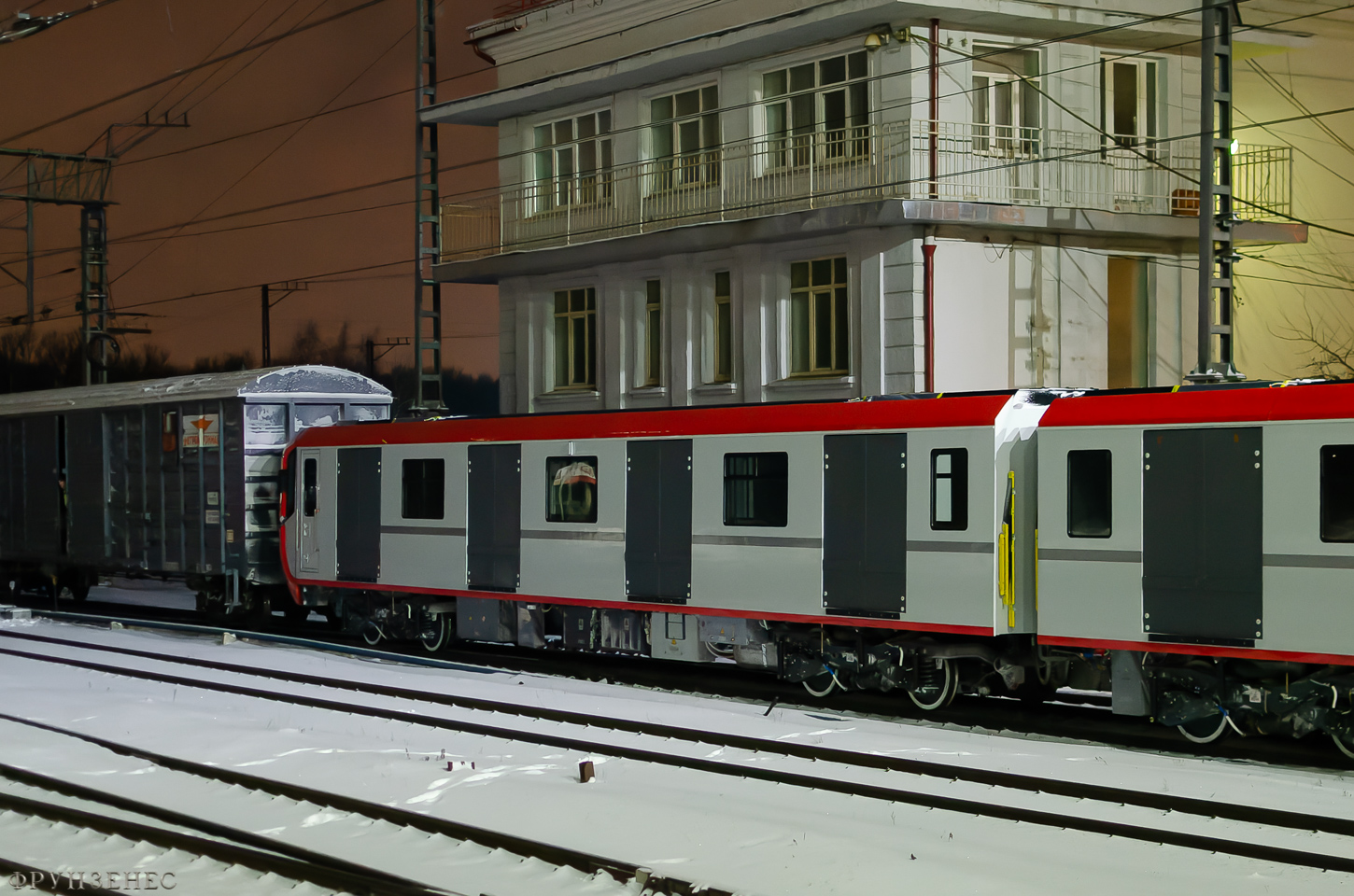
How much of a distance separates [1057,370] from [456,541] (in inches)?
462

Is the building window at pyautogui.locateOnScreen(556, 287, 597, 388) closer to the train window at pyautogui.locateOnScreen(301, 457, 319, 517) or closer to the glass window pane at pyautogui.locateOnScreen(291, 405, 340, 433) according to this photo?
the glass window pane at pyautogui.locateOnScreen(291, 405, 340, 433)

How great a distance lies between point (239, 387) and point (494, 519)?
662 centimetres

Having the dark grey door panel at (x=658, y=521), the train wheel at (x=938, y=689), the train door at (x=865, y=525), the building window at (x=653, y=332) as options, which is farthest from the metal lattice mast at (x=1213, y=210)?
the building window at (x=653, y=332)

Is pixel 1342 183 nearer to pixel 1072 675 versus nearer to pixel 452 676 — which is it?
pixel 1072 675

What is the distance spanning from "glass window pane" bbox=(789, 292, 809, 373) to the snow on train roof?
24.4 feet

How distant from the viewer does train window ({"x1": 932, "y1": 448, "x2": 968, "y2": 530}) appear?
45.2ft

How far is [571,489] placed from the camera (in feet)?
58.1

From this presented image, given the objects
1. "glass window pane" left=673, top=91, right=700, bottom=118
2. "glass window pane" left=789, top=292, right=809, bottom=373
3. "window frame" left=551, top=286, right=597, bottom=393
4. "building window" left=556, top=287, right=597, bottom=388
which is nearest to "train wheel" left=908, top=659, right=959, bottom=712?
"glass window pane" left=789, top=292, right=809, bottom=373

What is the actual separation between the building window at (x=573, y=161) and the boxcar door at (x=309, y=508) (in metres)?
10.3

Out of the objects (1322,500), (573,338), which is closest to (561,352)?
(573,338)

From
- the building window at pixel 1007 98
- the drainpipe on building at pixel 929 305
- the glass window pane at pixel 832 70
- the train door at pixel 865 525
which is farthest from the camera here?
the glass window pane at pixel 832 70

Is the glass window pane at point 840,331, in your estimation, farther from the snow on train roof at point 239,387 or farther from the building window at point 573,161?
the snow on train roof at point 239,387

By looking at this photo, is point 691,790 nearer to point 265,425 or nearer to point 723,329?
point 265,425

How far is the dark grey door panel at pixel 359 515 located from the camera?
20391 millimetres
